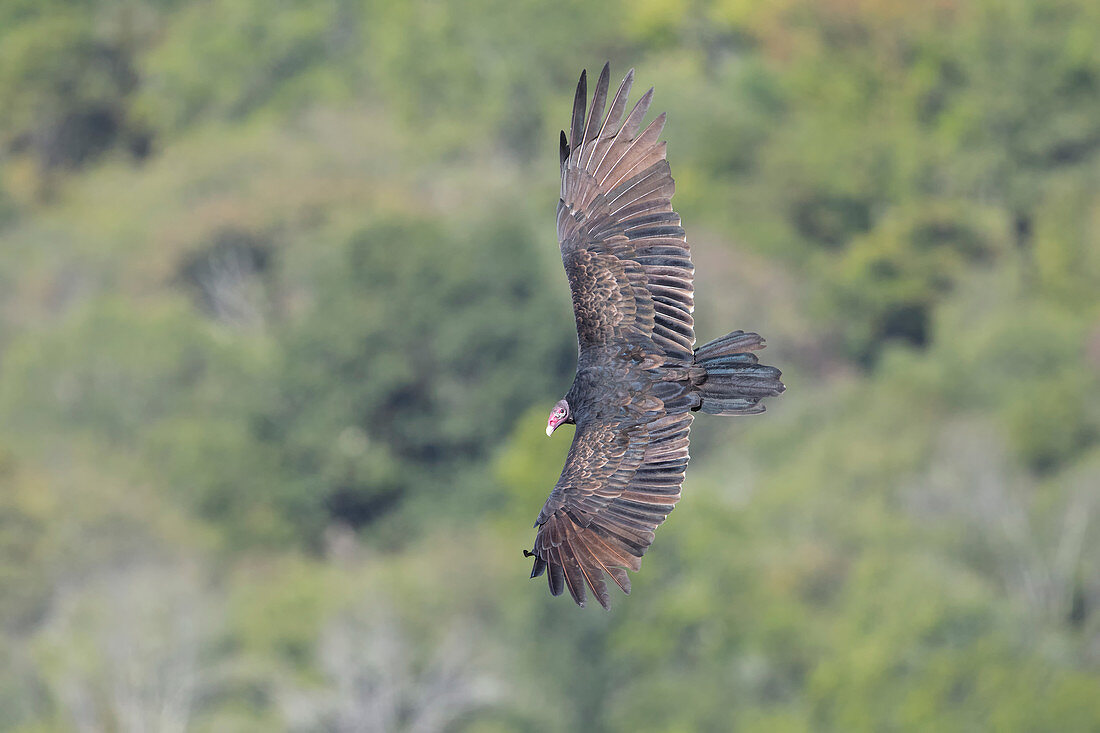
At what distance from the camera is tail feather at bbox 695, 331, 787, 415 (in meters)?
15.8

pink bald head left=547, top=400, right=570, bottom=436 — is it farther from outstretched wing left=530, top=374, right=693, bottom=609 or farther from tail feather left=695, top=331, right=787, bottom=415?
tail feather left=695, top=331, right=787, bottom=415

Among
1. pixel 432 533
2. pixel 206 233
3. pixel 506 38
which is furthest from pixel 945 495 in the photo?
pixel 506 38

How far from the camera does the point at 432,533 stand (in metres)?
62.2

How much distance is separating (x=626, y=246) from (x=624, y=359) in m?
0.74

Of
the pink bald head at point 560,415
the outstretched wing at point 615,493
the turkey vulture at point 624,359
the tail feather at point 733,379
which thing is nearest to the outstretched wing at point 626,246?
the turkey vulture at point 624,359

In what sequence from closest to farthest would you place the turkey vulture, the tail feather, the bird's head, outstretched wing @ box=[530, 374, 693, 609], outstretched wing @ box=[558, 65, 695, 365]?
1. outstretched wing @ box=[530, 374, 693, 609]
2. the turkey vulture
3. the tail feather
4. the bird's head
5. outstretched wing @ box=[558, 65, 695, 365]

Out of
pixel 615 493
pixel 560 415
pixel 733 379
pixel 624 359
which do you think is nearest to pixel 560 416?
pixel 560 415

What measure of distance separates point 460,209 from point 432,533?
59.1 ft

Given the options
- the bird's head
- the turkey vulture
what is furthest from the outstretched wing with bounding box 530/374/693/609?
the bird's head

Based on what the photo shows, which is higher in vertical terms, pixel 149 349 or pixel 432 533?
pixel 149 349

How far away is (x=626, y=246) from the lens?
16.3 metres

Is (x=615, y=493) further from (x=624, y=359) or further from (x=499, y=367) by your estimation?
(x=499, y=367)

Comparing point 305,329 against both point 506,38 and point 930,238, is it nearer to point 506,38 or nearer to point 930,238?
point 930,238

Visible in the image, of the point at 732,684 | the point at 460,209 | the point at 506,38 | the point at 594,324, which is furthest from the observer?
the point at 506,38
